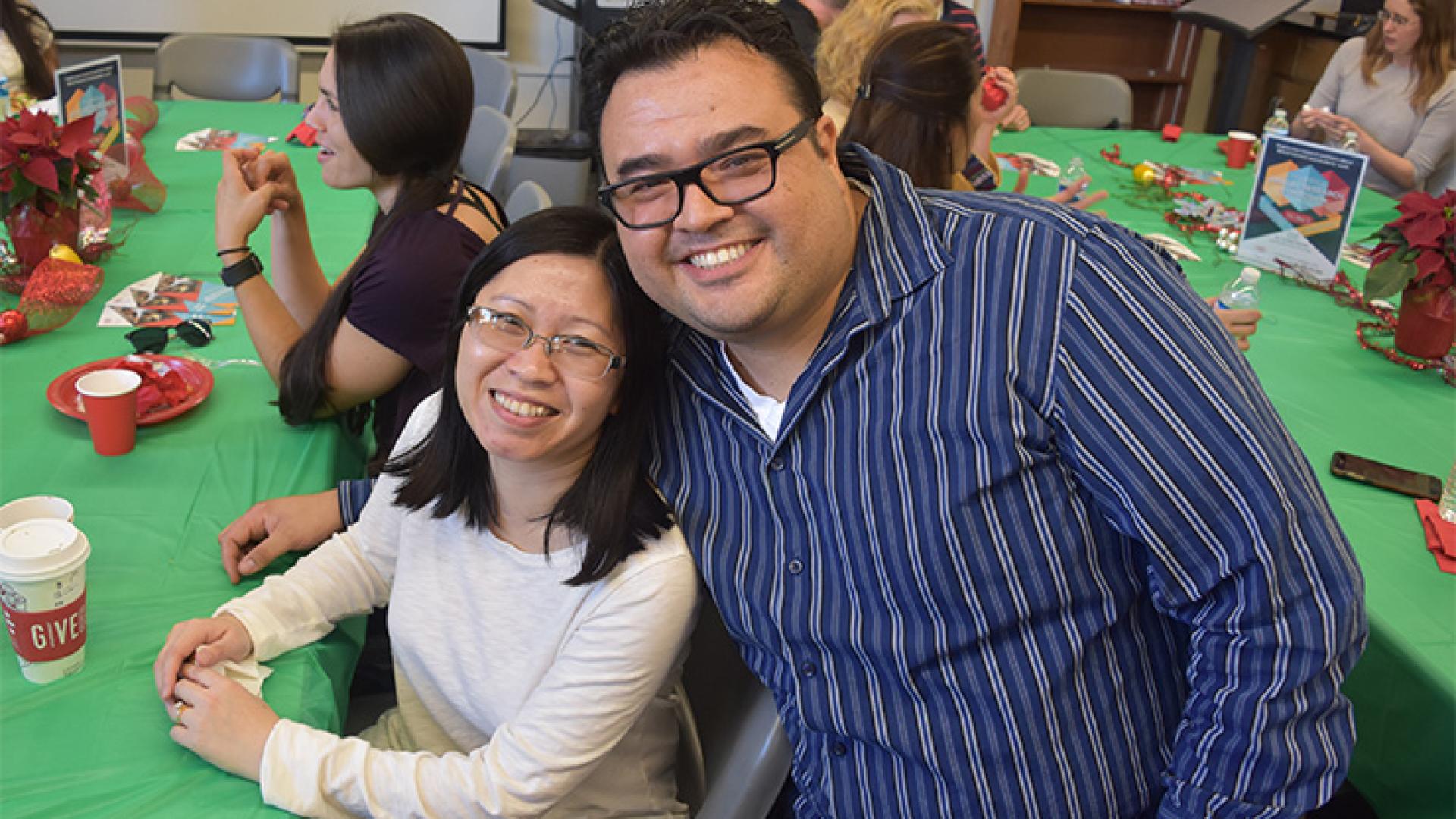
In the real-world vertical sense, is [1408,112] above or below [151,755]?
above

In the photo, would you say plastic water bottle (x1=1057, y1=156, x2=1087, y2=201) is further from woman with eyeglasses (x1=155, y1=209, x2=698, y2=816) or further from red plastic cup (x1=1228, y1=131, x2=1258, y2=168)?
woman with eyeglasses (x1=155, y1=209, x2=698, y2=816)

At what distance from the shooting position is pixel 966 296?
1093 millimetres

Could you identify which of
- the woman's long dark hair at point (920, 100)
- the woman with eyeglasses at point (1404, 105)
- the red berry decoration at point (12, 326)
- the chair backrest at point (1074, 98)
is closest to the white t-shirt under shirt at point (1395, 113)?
the woman with eyeglasses at point (1404, 105)

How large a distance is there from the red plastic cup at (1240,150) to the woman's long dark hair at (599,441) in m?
3.09

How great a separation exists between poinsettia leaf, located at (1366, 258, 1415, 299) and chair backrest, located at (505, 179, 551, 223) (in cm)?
167

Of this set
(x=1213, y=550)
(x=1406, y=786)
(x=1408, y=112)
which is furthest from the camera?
(x=1408, y=112)

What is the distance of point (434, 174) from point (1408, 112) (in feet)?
11.1

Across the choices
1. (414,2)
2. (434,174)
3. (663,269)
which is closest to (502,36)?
(414,2)

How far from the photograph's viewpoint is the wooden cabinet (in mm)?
5785

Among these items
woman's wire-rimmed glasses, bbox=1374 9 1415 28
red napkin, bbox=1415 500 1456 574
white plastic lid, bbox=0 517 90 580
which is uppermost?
woman's wire-rimmed glasses, bbox=1374 9 1415 28

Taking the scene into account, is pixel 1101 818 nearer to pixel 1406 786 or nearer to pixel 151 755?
pixel 1406 786

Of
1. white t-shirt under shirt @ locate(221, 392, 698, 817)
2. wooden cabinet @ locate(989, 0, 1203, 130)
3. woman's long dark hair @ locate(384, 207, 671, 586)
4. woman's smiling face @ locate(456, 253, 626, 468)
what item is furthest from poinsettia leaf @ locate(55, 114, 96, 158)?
wooden cabinet @ locate(989, 0, 1203, 130)

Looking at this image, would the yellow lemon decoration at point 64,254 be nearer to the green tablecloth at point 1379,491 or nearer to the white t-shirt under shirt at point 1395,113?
the green tablecloth at point 1379,491

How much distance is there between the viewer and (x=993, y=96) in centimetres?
321
